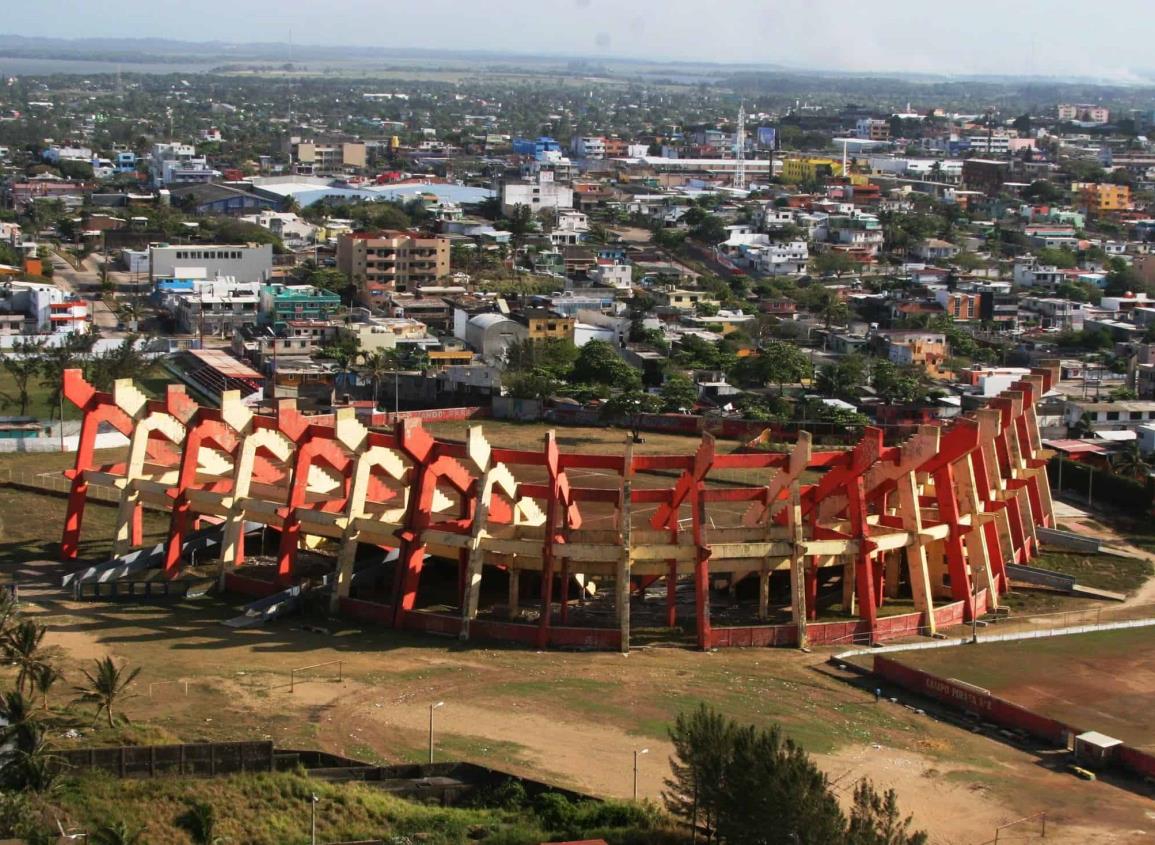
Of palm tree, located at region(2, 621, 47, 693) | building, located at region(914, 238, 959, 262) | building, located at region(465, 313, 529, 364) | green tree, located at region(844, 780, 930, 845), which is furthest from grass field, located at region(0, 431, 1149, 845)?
building, located at region(914, 238, 959, 262)

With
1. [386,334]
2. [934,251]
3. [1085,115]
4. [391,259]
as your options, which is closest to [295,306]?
[386,334]

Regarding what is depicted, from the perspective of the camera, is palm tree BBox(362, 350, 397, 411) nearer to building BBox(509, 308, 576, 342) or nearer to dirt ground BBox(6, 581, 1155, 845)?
building BBox(509, 308, 576, 342)

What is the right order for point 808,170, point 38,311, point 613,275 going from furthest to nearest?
1. point 808,170
2. point 613,275
3. point 38,311

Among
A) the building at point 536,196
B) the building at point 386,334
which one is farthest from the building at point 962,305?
the building at point 536,196

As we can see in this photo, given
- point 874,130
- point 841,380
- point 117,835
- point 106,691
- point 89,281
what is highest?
point 874,130

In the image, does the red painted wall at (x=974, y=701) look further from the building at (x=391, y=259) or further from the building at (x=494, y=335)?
the building at (x=391, y=259)

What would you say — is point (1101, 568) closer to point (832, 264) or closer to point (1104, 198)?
point (832, 264)

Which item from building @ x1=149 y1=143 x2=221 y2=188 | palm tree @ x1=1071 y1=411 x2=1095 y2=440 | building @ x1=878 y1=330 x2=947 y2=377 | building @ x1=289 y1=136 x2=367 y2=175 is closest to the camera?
palm tree @ x1=1071 y1=411 x2=1095 y2=440
